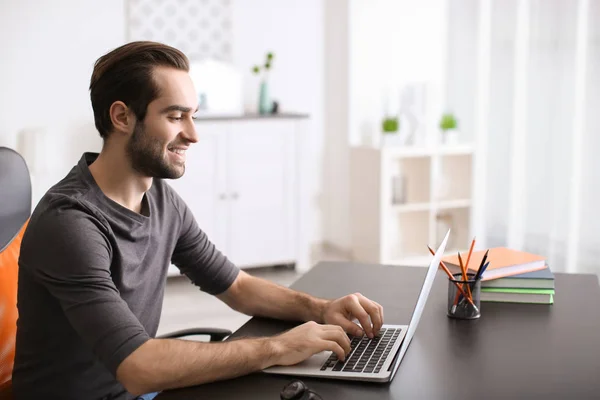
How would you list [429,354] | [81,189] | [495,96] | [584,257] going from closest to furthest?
1. [429,354]
2. [81,189]
3. [584,257]
4. [495,96]

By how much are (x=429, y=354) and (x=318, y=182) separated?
438cm

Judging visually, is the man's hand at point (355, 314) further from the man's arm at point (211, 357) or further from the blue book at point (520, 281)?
the blue book at point (520, 281)

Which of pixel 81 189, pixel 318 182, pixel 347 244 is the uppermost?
pixel 81 189

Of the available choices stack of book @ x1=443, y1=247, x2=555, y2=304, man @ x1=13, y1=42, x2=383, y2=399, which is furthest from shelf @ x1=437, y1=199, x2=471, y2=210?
man @ x1=13, y1=42, x2=383, y2=399

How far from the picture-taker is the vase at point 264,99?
5344mm

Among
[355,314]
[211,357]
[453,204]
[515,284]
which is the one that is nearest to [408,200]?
[453,204]

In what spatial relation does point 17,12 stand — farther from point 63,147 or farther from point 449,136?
point 449,136

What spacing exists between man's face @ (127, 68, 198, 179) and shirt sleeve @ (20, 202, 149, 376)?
0.70ft

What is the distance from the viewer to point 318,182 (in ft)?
19.9

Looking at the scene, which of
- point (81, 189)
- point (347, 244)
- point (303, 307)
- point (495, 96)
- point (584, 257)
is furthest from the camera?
point (347, 244)

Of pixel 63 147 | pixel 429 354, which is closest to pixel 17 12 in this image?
pixel 63 147

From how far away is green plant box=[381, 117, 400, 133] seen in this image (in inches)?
213

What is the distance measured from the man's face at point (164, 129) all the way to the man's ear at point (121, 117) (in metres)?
0.02

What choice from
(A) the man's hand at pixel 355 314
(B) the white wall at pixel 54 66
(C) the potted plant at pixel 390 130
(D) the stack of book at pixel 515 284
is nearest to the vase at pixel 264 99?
(C) the potted plant at pixel 390 130
